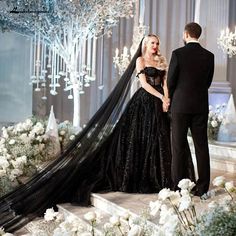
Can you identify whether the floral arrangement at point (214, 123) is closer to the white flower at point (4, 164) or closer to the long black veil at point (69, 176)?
the long black veil at point (69, 176)

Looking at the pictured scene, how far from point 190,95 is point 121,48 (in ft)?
21.6

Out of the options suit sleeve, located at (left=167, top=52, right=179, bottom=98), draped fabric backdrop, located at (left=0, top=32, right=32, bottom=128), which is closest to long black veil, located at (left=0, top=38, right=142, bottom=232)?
suit sleeve, located at (left=167, top=52, right=179, bottom=98)

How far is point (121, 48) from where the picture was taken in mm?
10125

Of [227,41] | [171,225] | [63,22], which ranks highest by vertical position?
[63,22]

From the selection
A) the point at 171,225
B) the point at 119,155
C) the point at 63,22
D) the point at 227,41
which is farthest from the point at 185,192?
the point at 227,41

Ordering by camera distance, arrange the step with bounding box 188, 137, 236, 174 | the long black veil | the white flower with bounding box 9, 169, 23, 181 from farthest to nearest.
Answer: the step with bounding box 188, 137, 236, 174 → the white flower with bounding box 9, 169, 23, 181 → the long black veil

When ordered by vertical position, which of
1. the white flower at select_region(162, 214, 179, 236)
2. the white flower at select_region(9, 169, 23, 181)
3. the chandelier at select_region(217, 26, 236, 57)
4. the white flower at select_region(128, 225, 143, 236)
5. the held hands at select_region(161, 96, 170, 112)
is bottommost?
the white flower at select_region(9, 169, 23, 181)

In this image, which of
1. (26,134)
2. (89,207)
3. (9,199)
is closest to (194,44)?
(89,207)

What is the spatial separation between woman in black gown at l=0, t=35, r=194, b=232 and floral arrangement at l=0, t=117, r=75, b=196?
2.00 feet

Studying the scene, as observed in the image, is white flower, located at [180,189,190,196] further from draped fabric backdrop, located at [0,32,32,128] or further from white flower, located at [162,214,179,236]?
draped fabric backdrop, located at [0,32,32,128]

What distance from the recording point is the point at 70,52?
7.05 m

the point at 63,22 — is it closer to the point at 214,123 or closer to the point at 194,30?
the point at 214,123

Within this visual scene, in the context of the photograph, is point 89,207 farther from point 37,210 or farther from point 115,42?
point 115,42

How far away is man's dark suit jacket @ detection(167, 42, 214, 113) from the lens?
363 centimetres
